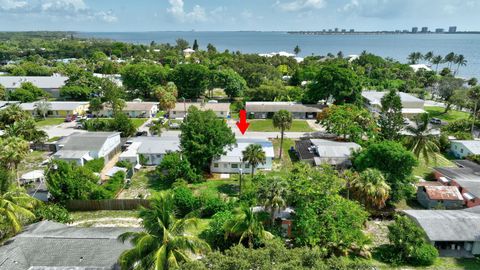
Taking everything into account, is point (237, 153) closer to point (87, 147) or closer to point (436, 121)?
point (87, 147)

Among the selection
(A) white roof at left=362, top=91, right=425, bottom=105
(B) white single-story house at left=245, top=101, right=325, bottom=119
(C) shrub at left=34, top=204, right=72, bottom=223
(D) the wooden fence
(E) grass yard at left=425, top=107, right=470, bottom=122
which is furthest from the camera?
(A) white roof at left=362, top=91, right=425, bottom=105

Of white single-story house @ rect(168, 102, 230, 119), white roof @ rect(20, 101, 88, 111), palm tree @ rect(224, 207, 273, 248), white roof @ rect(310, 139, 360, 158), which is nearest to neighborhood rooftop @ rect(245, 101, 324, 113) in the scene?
white single-story house @ rect(168, 102, 230, 119)

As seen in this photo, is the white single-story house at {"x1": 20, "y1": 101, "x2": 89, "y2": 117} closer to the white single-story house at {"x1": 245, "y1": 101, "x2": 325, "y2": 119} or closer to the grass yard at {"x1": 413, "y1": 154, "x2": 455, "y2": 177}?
the white single-story house at {"x1": 245, "y1": 101, "x2": 325, "y2": 119}

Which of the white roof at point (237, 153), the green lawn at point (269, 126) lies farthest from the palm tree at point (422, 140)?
the green lawn at point (269, 126)

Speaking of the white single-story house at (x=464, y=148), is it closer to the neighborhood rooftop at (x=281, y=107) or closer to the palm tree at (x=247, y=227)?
the neighborhood rooftop at (x=281, y=107)

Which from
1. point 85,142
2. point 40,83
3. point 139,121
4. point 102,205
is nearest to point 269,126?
point 139,121

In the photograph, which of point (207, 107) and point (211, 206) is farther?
point (207, 107)
